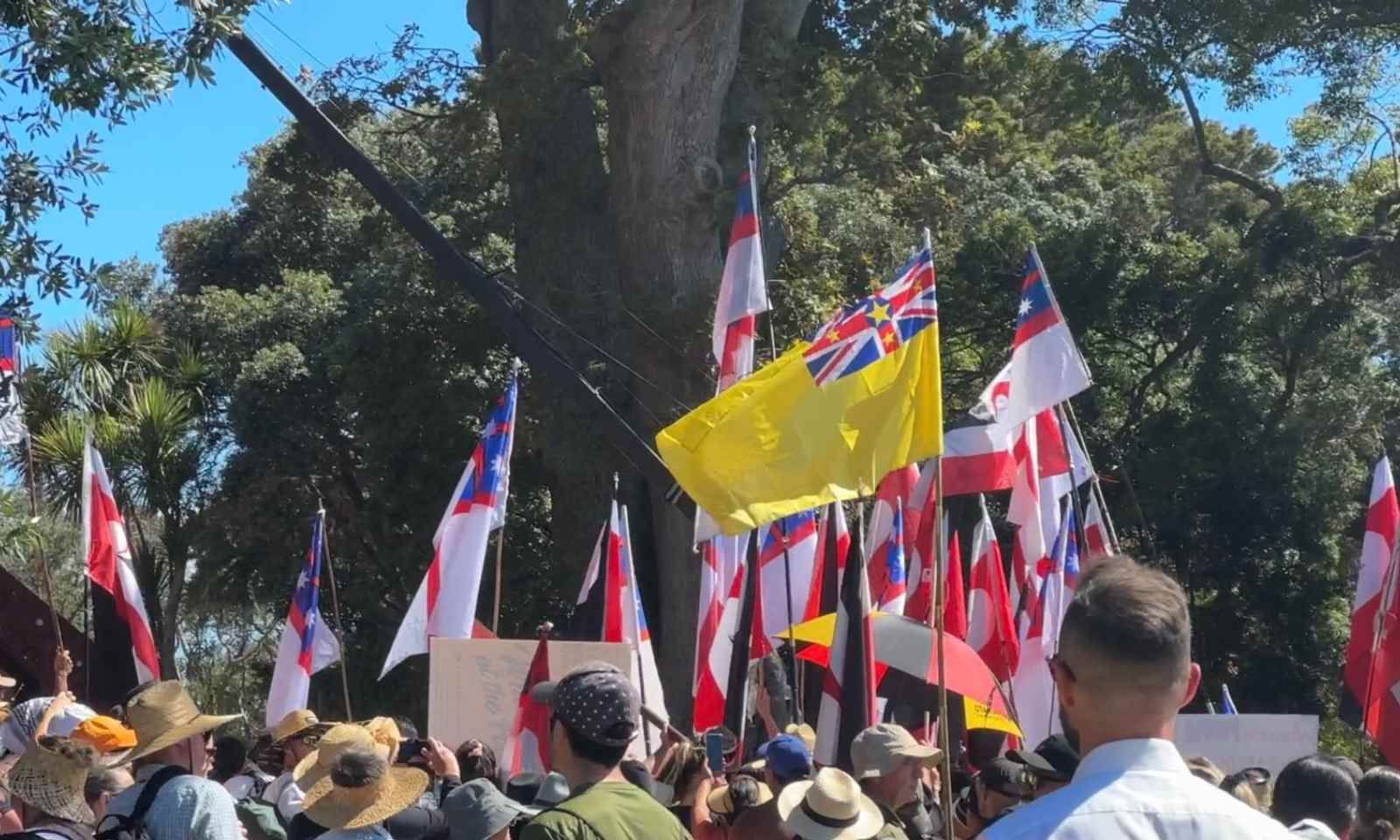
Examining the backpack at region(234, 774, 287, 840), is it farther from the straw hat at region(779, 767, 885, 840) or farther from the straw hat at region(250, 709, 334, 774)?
the straw hat at region(779, 767, 885, 840)

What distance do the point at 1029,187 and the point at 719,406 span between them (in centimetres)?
1966

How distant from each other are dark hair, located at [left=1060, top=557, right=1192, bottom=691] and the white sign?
616 cm

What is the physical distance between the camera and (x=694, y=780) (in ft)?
20.1

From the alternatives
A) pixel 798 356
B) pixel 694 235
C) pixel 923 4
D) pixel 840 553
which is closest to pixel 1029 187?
pixel 923 4

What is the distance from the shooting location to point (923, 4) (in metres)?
19.5

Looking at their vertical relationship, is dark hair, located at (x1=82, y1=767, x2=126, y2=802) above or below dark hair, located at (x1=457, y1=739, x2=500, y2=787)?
above

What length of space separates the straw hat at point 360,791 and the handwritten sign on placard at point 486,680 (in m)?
3.79

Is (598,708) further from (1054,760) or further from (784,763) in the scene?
(784,763)

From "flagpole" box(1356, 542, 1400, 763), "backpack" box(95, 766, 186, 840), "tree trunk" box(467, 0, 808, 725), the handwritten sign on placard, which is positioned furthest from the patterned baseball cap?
"tree trunk" box(467, 0, 808, 725)

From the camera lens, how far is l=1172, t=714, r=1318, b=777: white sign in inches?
333

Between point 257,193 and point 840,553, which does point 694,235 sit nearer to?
point 840,553

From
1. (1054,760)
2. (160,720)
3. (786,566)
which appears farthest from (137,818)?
(786,566)

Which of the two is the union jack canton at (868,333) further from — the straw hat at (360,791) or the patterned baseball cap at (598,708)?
the patterned baseball cap at (598,708)

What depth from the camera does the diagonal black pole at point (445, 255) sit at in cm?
1535
